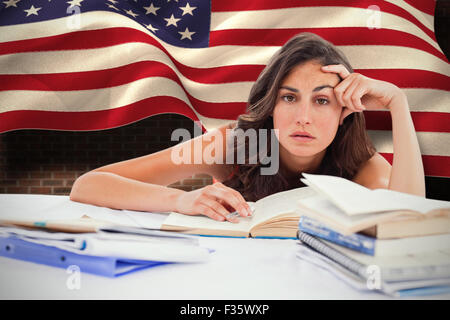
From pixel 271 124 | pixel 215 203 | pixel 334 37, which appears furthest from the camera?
pixel 334 37

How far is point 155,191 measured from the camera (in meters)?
1.13

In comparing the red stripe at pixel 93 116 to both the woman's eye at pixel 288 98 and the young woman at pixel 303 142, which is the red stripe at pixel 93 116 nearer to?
the young woman at pixel 303 142

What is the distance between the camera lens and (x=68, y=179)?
3.20 m

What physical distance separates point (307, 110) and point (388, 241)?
0.89 m

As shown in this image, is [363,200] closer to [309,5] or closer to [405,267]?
[405,267]

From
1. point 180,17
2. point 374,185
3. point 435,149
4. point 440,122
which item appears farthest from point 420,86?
point 180,17

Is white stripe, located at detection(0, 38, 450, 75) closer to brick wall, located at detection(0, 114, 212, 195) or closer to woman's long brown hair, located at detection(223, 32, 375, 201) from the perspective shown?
woman's long brown hair, located at detection(223, 32, 375, 201)

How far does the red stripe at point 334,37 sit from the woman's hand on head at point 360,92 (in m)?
0.48

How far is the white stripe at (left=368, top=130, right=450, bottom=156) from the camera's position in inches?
67.1

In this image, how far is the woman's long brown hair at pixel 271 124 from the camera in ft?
4.70

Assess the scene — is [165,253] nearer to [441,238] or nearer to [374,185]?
[441,238]

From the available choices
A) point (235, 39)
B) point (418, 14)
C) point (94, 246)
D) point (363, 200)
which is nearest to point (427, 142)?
point (418, 14)

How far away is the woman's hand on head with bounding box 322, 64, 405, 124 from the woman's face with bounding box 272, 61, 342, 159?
0.03 meters

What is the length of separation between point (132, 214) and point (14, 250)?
443 mm
